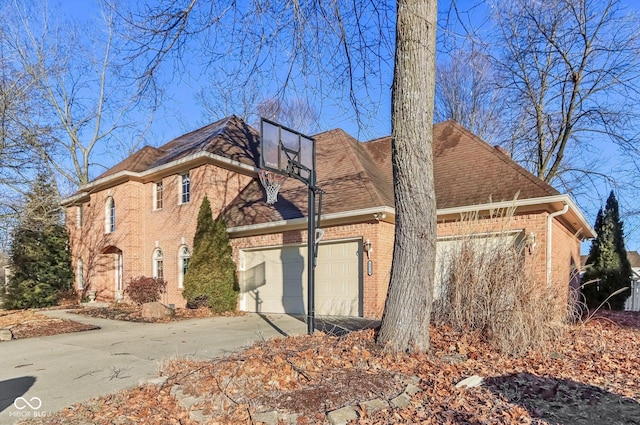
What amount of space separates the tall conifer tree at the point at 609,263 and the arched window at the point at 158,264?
49.6ft

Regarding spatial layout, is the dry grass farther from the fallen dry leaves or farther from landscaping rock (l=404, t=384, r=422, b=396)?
the fallen dry leaves

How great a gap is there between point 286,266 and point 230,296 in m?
1.97

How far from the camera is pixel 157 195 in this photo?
16.6 meters

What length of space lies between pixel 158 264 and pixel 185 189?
3.25 metres

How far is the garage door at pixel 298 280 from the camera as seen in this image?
1125 centimetres

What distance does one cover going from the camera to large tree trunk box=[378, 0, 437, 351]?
5047 millimetres

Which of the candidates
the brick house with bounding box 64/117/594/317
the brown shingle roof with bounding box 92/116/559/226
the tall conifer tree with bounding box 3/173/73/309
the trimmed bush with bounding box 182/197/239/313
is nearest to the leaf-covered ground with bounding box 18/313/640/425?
the brick house with bounding box 64/117/594/317

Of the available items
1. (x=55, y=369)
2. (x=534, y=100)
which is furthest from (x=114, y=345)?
(x=534, y=100)

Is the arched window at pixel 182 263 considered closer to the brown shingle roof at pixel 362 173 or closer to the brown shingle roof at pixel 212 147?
the brown shingle roof at pixel 362 173

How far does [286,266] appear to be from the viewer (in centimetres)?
1251

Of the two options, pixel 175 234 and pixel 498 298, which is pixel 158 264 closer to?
pixel 175 234

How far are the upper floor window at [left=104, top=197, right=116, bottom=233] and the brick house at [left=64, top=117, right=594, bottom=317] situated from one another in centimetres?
5

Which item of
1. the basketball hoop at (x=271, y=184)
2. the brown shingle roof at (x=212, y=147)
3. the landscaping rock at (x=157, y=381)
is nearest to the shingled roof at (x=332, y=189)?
the basketball hoop at (x=271, y=184)

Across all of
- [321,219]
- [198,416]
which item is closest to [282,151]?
[321,219]
